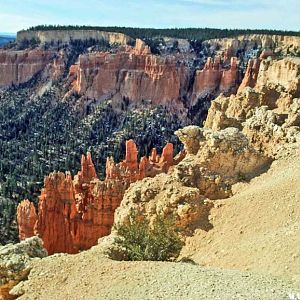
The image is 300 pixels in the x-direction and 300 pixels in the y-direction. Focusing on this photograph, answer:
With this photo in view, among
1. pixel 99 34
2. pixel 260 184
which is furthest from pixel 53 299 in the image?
pixel 99 34

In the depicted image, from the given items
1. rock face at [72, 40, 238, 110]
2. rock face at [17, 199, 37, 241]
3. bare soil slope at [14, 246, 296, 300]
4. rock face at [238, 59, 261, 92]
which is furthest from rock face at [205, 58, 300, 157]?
rock face at [72, 40, 238, 110]

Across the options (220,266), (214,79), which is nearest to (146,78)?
(214,79)

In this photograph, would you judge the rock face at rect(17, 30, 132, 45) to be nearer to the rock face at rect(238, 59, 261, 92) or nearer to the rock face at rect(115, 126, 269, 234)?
the rock face at rect(238, 59, 261, 92)

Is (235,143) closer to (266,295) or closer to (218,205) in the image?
(218,205)

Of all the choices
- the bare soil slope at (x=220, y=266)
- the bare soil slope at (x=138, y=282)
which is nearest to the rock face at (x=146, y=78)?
the bare soil slope at (x=220, y=266)

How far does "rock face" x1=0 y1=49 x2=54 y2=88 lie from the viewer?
92.6 meters

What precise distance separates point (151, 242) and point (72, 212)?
13.6 m

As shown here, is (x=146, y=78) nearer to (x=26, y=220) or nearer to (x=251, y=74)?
(x=251, y=74)

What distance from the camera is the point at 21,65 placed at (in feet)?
305

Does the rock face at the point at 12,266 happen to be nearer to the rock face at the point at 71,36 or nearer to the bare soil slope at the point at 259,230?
the bare soil slope at the point at 259,230

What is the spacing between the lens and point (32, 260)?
11797 mm

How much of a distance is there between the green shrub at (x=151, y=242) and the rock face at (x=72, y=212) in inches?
415

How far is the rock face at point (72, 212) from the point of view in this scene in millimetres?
24469

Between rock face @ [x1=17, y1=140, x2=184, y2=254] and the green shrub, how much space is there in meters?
10.5
